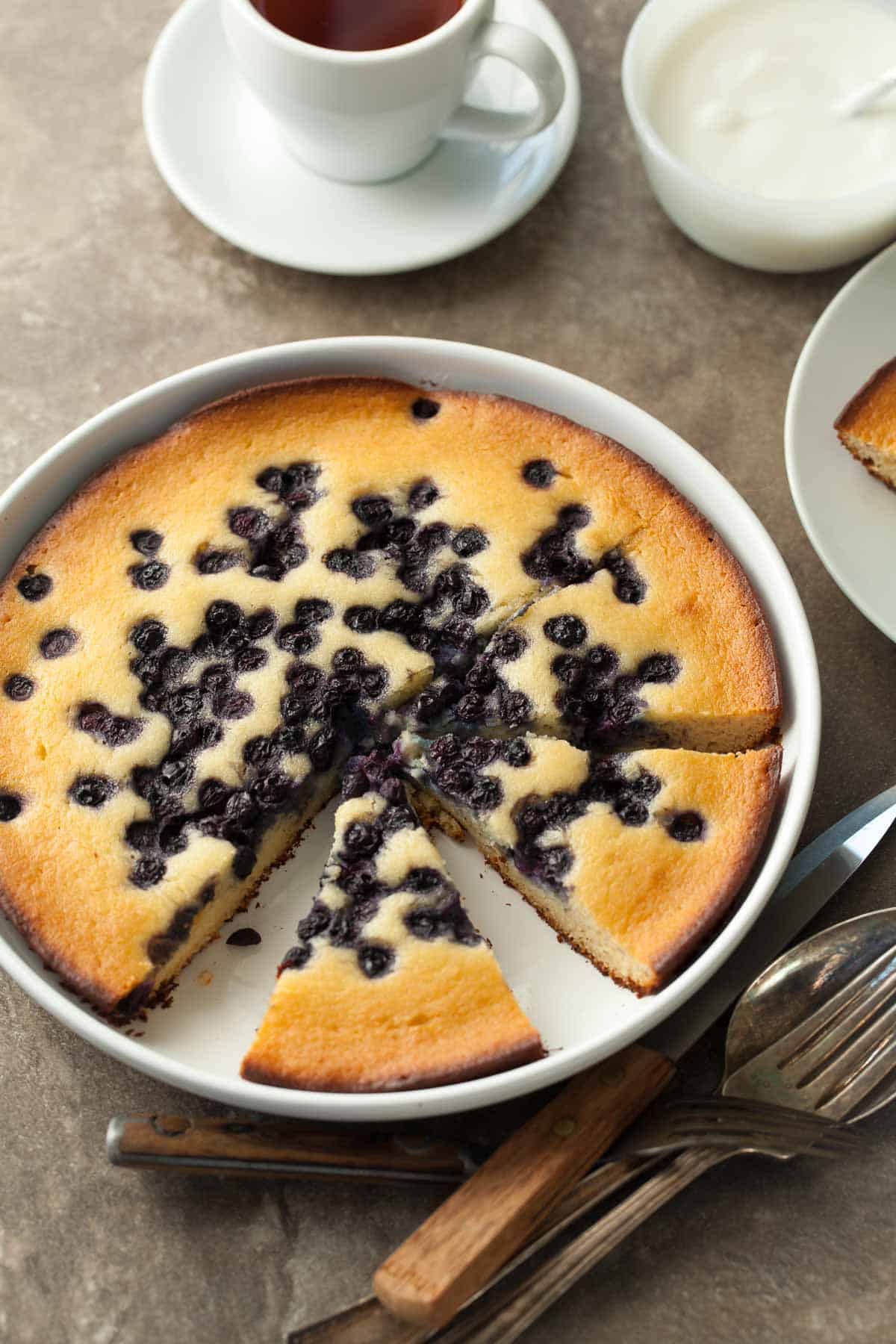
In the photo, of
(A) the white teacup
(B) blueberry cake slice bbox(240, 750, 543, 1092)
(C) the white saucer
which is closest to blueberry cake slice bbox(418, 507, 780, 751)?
(B) blueberry cake slice bbox(240, 750, 543, 1092)

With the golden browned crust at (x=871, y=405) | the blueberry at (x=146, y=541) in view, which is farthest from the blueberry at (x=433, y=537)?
the golden browned crust at (x=871, y=405)

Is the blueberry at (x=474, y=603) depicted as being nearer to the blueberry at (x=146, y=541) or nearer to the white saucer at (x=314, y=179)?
the blueberry at (x=146, y=541)

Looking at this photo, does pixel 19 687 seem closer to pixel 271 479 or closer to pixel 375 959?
pixel 271 479

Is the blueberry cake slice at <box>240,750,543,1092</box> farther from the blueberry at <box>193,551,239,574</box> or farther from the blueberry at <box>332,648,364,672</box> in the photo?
the blueberry at <box>193,551,239,574</box>

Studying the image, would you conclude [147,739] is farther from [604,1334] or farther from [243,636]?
[604,1334]

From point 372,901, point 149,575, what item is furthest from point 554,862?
point 149,575
